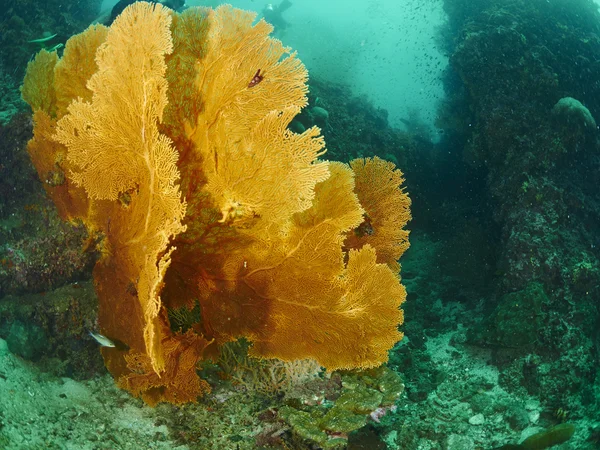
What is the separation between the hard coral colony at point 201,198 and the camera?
313 cm

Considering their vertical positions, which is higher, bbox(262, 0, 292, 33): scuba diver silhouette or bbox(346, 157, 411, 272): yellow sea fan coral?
bbox(346, 157, 411, 272): yellow sea fan coral

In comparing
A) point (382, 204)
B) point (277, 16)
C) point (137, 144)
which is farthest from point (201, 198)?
point (277, 16)

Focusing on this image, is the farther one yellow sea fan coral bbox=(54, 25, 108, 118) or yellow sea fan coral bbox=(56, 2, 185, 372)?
yellow sea fan coral bbox=(54, 25, 108, 118)

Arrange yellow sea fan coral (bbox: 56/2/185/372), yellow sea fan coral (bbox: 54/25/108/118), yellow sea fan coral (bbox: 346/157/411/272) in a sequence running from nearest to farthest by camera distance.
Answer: yellow sea fan coral (bbox: 56/2/185/372) → yellow sea fan coral (bbox: 54/25/108/118) → yellow sea fan coral (bbox: 346/157/411/272)

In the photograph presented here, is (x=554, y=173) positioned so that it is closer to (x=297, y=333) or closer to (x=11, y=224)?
(x=297, y=333)

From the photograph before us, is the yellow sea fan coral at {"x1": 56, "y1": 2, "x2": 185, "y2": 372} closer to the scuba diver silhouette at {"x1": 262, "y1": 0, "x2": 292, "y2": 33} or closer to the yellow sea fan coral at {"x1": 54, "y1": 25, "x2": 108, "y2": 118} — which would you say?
the yellow sea fan coral at {"x1": 54, "y1": 25, "x2": 108, "y2": 118}

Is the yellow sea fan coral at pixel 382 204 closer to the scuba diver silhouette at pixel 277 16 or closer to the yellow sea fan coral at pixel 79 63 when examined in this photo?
the yellow sea fan coral at pixel 79 63

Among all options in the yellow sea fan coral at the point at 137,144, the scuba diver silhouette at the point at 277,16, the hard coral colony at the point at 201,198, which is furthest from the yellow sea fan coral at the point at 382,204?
the scuba diver silhouette at the point at 277,16

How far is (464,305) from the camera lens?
899 centimetres

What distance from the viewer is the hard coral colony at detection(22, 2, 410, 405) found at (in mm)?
3127

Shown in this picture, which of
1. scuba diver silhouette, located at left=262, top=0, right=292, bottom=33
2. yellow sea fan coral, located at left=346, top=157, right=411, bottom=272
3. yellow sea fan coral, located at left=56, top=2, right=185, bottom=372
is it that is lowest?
scuba diver silhouette, located at left=262, top=0, right=292, bottom=33

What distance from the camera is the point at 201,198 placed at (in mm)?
3646

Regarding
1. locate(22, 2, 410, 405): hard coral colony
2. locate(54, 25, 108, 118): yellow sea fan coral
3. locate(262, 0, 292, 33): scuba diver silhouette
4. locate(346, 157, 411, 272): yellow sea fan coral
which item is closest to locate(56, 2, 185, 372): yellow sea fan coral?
locate(22, 2, 410, 405): hard coral colony

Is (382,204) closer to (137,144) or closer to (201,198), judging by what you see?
(201,198)
